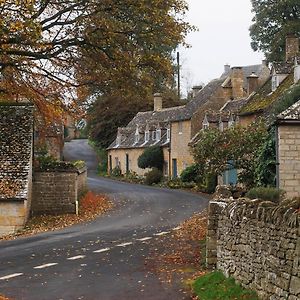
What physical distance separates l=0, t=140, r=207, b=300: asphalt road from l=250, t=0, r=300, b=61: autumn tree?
25.7 meters

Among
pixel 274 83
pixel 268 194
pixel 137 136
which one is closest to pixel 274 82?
pixel 274 83

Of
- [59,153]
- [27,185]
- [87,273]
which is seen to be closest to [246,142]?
[27,185]

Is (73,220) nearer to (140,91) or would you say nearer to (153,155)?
(140,91)

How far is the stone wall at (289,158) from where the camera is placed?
22.8 m

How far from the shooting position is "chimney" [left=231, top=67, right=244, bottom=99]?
50234 millimetres

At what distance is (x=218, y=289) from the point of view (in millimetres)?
13688

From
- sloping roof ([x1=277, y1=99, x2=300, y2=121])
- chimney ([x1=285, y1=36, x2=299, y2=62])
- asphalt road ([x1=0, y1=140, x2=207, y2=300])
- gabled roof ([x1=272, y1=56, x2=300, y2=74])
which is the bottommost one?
asphalt road ([x1=0, y1=140, x2=207, y2=300])

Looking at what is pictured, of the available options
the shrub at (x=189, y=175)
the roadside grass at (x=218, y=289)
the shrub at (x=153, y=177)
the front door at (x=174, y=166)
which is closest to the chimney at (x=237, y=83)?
the front door at (x=174, y=166)

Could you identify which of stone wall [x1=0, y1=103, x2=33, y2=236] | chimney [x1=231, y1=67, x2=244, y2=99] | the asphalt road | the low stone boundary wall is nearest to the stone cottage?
chimney [x1=231, y1=67, x2=244, y2=99]

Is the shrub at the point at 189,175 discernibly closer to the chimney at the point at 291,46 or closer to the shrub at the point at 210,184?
the shrub at the point at 210,184

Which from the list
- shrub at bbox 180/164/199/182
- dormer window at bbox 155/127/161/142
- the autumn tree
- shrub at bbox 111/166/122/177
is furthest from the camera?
shrub at bbox 111/166/122/177

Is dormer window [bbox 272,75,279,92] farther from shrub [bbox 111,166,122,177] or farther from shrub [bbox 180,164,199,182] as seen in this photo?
shrub [bbox 111,166,122,177]

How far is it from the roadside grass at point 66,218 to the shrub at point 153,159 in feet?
57.8

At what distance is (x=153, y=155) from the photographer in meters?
55.1
